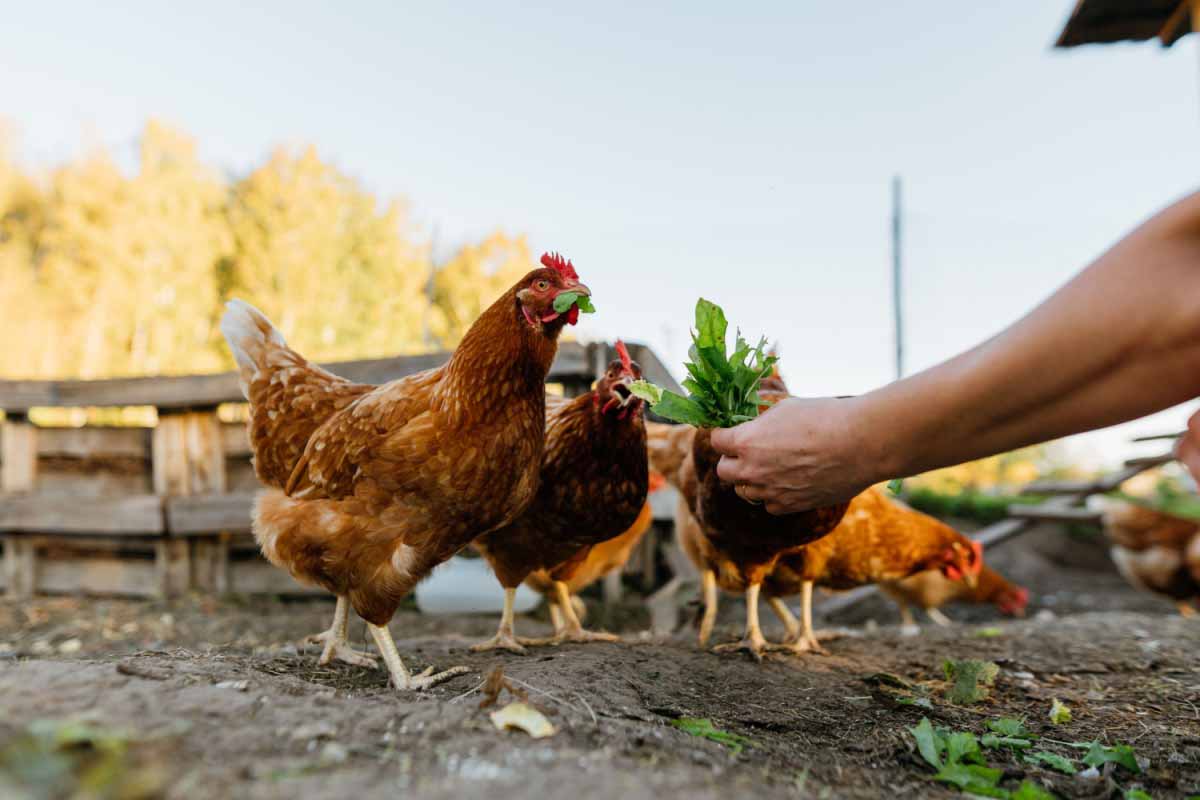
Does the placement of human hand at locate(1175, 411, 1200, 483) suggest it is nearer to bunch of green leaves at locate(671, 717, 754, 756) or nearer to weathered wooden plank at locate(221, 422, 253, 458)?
bunch of green leaves at locate(671, 717, 754, 756)

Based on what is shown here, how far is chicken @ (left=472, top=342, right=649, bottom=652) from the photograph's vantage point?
2.90 m

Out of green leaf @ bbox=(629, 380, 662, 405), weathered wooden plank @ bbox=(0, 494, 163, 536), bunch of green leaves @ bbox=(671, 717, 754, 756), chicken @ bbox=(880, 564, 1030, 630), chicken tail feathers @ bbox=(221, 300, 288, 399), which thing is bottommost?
chicken @ bbox=(880, 564, 1030, 630)

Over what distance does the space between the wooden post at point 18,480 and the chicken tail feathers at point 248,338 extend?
4.06 meters

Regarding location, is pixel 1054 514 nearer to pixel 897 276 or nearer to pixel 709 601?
pixel 897 276

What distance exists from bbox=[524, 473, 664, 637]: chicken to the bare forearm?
2.06m

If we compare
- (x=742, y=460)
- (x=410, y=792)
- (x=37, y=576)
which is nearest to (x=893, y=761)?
(x=742, y=460)

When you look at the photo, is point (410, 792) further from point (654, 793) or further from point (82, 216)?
point (82, 216)

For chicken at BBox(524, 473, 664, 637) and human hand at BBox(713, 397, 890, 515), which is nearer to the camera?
human hand at BBox(713, 397, 890, 515)

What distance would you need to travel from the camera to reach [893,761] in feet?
5.69

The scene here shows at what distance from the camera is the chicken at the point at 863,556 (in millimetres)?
3467

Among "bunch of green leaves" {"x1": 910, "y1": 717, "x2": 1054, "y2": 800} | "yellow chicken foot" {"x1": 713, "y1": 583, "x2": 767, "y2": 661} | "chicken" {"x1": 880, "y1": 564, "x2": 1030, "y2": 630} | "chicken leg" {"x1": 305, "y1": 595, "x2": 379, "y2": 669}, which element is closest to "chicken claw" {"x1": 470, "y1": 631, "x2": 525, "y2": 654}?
"chicken leg" {"x1": 305, "y1": 595, "x2": 379, "y2": 669}

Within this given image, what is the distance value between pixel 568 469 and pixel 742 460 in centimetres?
102

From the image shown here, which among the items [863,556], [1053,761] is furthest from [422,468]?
[863,556]

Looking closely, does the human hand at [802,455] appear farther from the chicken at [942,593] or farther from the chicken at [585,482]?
the chicken at [942,593]
